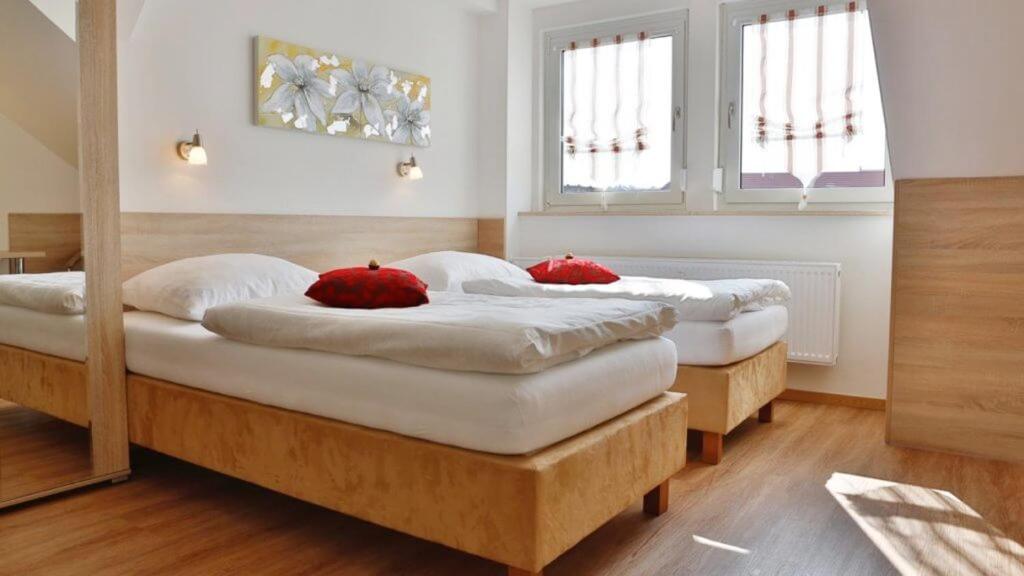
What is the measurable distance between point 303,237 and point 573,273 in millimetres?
1206

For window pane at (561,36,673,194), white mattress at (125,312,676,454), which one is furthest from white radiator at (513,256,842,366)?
white mattress at (125,312,676,454)

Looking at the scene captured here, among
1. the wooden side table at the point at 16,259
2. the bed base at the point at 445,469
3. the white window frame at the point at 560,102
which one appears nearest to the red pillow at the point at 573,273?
the white window frame at the point at 560,102

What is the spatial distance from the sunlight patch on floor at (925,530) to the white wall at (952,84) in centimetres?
122

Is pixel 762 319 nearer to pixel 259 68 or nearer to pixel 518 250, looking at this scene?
pixel 518 250

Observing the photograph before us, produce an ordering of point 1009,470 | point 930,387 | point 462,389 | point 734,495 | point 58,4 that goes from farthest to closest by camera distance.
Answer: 1. point 930,387
2. point 1009,470
3. point 734,495
4. point 58,4
5. point 462,389

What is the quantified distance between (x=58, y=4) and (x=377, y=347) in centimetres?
148

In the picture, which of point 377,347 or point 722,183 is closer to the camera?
point 377,347

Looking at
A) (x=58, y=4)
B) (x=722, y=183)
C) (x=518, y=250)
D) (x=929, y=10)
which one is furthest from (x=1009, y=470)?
(x=58, y=4)

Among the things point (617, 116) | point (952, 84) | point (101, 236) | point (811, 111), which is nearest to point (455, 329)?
point (101, 236)

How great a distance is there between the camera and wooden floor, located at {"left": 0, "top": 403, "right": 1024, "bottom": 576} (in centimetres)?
201

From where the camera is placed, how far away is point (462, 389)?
5.89 ft

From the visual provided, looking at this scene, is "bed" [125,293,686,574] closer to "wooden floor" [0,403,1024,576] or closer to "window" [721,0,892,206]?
"wooden floor" [0,403,1024,576]

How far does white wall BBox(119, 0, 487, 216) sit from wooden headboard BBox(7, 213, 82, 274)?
458mm

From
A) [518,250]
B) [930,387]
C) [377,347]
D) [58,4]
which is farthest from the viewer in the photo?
[518,250]
